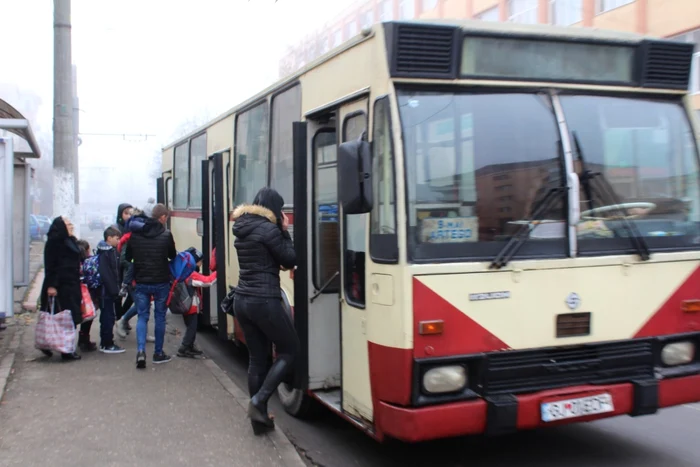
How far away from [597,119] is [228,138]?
15.6ft

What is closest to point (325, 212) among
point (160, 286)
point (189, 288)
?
point (160, 286)

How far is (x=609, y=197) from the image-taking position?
4.54 m

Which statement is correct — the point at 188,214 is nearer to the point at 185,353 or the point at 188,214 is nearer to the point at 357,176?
the point at 185,353

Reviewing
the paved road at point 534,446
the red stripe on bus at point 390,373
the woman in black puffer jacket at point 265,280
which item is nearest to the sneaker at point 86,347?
the paved road at point 534,446

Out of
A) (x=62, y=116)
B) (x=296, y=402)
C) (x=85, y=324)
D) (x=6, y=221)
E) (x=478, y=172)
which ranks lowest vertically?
(x=296, y=402)

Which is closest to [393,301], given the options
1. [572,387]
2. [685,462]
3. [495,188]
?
[495,188]

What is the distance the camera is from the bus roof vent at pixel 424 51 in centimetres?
421

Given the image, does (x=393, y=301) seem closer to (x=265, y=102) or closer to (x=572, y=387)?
(x=572, y=387)

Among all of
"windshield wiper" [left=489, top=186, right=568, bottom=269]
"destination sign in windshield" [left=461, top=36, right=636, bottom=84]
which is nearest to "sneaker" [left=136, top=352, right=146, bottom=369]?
"windshield wiper" [left=489, top=186, right=568, bottom=269]

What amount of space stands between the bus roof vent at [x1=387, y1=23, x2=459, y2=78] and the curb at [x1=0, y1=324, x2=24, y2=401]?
489 centimetres

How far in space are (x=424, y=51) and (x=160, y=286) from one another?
4.73m

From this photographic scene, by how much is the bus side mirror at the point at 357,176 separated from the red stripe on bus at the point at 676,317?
194cm

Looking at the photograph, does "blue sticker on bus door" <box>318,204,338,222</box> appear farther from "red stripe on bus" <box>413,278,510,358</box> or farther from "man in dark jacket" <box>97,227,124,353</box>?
"man in dark jacket" <box>97,227,124,353</box>

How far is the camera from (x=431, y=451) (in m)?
5.43
